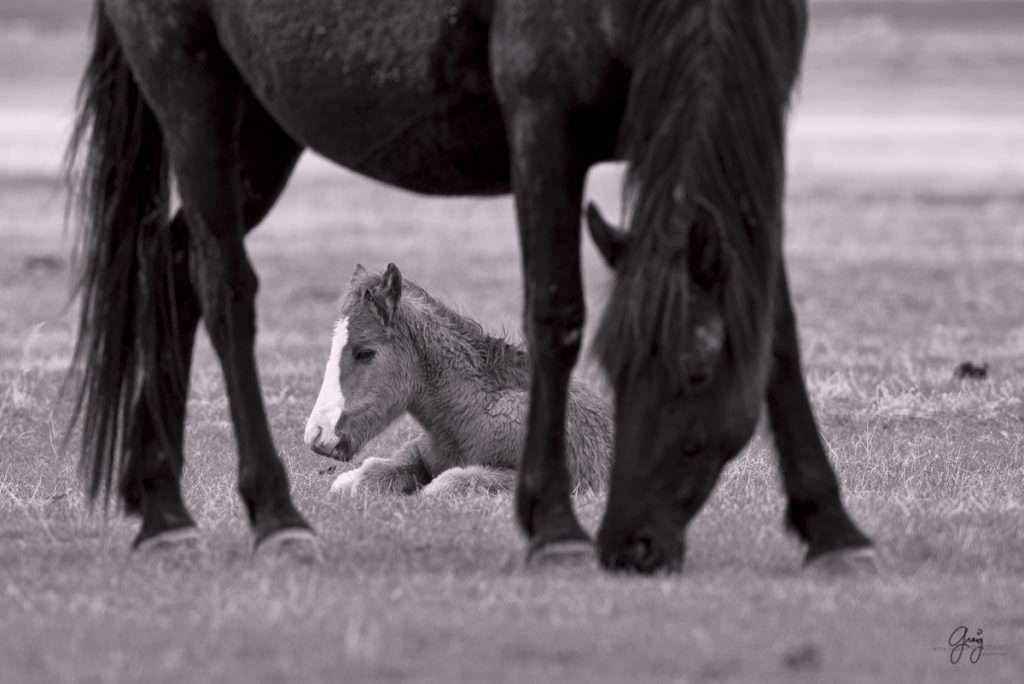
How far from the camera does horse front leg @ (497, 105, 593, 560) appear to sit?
5332 millimetres

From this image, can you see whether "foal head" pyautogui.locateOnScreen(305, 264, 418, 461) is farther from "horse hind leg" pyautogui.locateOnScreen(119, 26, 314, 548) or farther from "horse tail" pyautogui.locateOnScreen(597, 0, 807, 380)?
"horse tail" pyautogui.locateOnScreen(597, 0, 807, 380)

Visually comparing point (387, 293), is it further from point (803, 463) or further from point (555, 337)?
point (803, 463)

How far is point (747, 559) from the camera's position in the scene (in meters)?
5.91

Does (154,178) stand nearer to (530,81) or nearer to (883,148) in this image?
(530,81)

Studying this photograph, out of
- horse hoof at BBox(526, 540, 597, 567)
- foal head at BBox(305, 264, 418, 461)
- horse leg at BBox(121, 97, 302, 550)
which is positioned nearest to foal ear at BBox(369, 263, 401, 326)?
foal head at BBox(305, 264, 418, 461)

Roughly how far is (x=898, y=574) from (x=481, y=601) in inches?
55.9

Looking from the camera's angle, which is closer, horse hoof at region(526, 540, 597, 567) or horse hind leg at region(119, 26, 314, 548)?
horse hoof at region(526, 540, 597, 567)

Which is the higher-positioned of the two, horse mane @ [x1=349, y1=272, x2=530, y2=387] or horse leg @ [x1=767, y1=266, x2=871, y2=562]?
horse leg @ [x1=767, y1=266, x2=871, y2=562]

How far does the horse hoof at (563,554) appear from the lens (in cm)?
550

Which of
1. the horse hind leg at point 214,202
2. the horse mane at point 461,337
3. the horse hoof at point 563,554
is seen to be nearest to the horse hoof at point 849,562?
the horse hoof at point 563,554

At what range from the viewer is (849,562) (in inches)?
218

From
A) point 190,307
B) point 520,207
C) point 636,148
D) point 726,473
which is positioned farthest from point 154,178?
point 726,473

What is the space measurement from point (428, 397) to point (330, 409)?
66 cm

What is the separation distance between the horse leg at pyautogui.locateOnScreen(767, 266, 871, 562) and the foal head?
327cm
